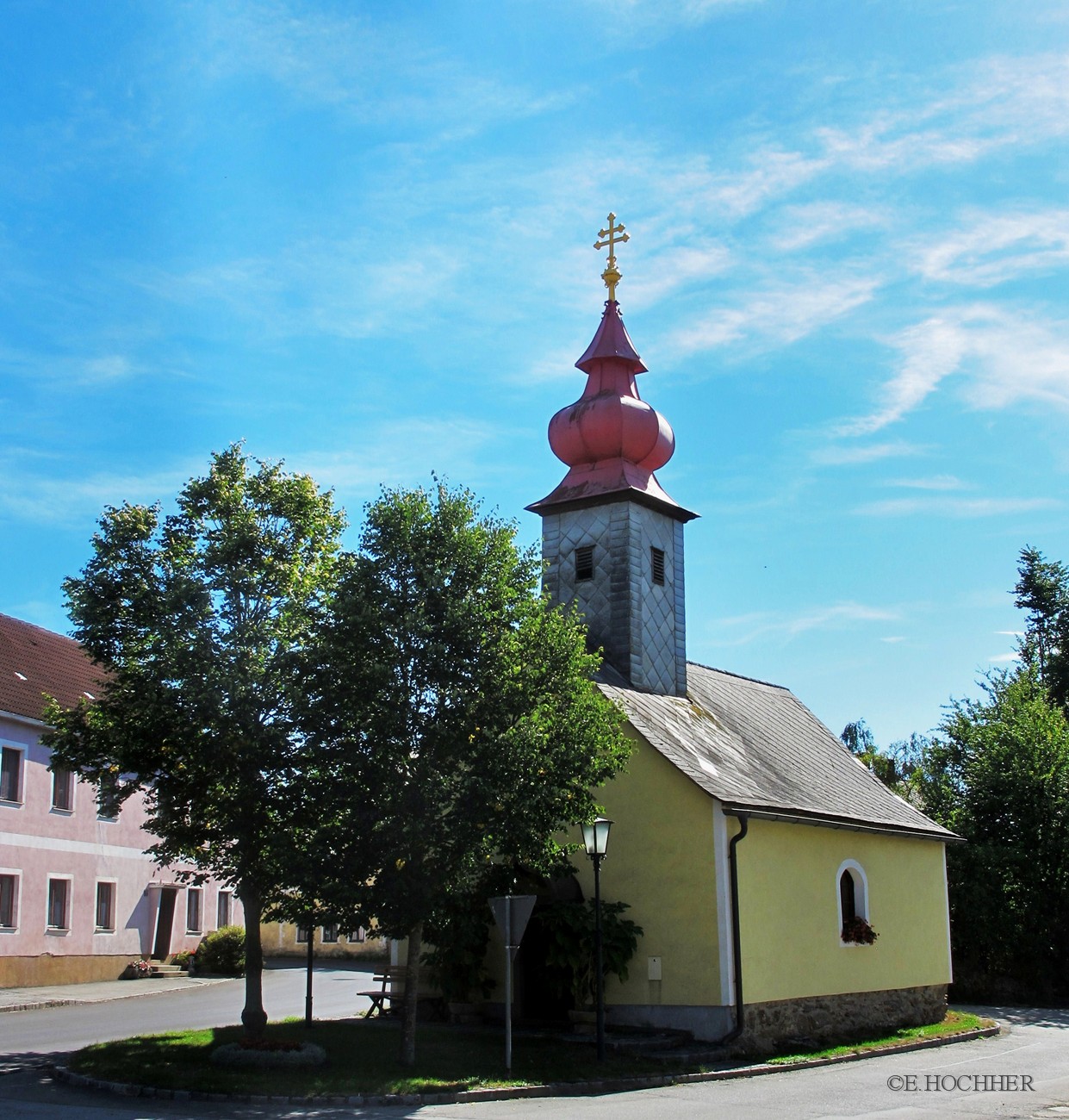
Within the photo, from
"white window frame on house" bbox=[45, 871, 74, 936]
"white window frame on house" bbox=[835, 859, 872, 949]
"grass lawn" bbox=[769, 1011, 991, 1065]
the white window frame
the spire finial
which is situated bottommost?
"grass lawn" bbox=[769, 1011, 991, 1065]

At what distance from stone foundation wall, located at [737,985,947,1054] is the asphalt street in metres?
1.43

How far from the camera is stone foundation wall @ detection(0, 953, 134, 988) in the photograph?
1147 inches

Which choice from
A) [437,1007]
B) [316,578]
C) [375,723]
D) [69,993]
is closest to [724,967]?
[437,1007]

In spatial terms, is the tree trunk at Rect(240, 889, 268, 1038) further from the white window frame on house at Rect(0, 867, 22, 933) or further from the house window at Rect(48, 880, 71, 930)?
the house window at Rect(48, 880, 71, 930)

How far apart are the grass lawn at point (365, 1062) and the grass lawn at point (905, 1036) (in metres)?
0.07

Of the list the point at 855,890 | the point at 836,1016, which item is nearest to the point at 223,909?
the point at 855,890

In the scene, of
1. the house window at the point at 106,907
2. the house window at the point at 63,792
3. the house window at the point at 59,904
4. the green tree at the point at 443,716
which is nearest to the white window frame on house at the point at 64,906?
the house window at the point at 59,904

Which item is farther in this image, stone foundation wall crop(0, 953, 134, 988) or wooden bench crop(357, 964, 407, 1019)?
stone foundation wall crop(0, 953, 134, 988)

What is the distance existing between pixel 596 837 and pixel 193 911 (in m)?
24.8

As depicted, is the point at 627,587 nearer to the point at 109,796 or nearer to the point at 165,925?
the point at 109,796

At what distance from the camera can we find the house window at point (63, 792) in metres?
32.6

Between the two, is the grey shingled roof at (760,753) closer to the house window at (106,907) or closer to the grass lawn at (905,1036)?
the grass lawn at (905,1036)

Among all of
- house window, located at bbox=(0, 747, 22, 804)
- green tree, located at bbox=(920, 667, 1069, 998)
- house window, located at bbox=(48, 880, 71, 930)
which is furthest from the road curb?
house window, located at bbox=(48, 880, 71, 930)

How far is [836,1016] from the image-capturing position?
21.9 metres
